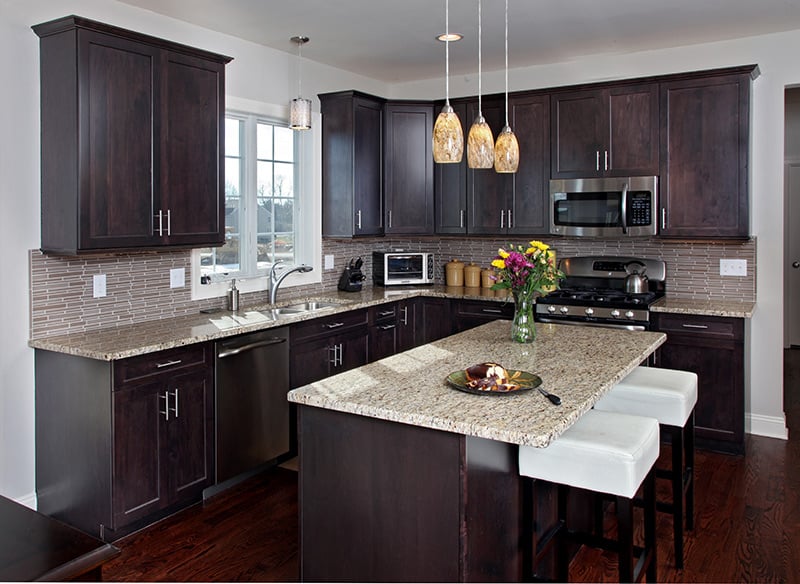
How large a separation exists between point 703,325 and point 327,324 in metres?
2.38

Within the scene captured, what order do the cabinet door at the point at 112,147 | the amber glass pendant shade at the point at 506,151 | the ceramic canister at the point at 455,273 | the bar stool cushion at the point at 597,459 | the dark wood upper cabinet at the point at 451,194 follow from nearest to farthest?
the bar stool cushion at the point at 597,459 < the amber glass pendant shade at the point at 506,151 < the cabinet door at the point at 112,147 < the dark wood upper cabinet at the point at 451,194 < the ceramic canister at the point at 455,273

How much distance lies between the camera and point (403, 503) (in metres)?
2.17

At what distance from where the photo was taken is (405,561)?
2182mm

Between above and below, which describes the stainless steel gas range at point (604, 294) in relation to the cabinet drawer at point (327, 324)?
above

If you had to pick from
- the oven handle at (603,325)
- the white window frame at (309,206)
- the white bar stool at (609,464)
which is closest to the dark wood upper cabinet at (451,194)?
the white window frame at (309,206)

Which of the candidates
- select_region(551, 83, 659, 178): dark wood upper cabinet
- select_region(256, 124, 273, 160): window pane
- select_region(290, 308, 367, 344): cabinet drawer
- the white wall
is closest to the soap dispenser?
select_region(290, 308, 367, 344): cabinet drawer

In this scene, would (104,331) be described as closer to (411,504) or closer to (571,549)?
(411,504)

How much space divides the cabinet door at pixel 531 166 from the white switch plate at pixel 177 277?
2514 mm

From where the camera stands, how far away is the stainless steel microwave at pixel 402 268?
18.4 feet

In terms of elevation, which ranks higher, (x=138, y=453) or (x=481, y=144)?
(x=481, y=144)

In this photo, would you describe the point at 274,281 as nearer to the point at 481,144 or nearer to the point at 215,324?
the point at 215,324

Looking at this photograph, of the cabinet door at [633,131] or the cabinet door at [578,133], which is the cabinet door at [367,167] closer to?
the cabinet door at [578,133]

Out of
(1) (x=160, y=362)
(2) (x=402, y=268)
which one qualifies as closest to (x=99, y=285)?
(1) (x=160, y=362)

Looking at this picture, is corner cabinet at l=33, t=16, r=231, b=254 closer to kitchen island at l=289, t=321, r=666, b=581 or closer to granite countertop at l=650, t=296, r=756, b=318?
kitchen island at l=289, t=321, r=666, b=581
